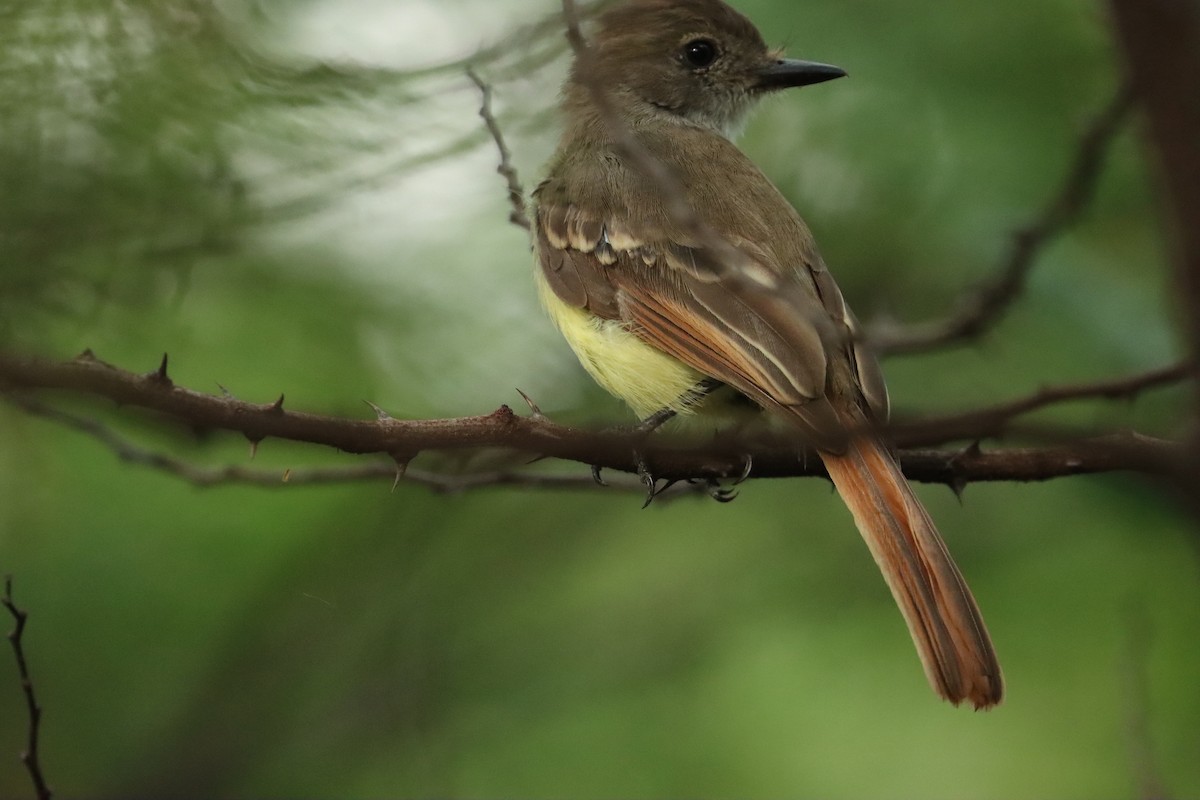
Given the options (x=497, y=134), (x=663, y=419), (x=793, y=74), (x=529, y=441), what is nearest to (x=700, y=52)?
(x=793, y=74)

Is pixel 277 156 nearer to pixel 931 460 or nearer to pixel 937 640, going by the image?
pixel 931 460

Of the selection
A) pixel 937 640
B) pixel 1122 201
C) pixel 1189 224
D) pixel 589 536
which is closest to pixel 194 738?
pixel 589 536

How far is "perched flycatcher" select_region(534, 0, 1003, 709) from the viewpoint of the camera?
357 centimetres

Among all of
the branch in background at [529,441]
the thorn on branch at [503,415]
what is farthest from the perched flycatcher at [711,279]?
the thorn on branch at [503,415]

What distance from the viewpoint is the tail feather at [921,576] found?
3.37 metres

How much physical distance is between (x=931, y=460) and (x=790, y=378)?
0.46 meters

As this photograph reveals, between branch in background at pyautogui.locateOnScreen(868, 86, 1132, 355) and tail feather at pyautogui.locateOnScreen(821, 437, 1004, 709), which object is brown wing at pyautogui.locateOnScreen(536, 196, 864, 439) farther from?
branch in background at pyautogui.locateOnScreen(868, 86, 1132, 355)

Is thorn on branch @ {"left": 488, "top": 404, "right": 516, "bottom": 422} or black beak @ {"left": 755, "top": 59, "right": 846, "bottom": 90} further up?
thorn on branch @ {"left": 488, "top": 404, "right": 516, "bottom": 422}

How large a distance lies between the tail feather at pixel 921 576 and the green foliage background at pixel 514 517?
769mm

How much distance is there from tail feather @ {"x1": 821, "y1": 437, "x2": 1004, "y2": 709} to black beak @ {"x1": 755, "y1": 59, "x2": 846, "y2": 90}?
7.11 ft

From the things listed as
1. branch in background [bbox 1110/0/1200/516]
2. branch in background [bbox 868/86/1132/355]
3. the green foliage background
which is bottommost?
the green foliage background

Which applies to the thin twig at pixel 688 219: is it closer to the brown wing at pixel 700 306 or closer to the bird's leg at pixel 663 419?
the brown wing at pixel 700 306

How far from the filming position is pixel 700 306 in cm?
451

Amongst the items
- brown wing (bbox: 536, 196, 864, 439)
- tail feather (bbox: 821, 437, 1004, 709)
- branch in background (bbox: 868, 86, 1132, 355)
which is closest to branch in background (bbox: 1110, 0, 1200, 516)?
branch in background (bbox: 868, 86, 1132, 355)
